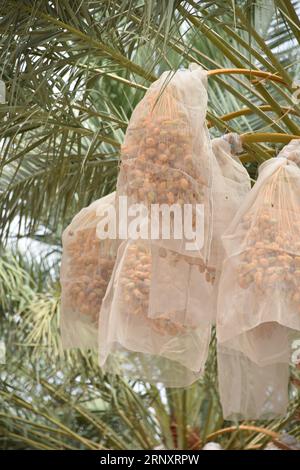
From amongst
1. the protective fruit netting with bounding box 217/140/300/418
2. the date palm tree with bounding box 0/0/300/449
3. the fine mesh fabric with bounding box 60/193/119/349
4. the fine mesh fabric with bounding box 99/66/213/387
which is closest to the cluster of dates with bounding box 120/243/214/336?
the fine mesh fabric with bounding box 99/66/213/387

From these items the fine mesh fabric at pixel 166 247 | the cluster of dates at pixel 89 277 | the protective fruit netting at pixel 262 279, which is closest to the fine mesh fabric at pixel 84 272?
the cluster of dates at pixel 89 277

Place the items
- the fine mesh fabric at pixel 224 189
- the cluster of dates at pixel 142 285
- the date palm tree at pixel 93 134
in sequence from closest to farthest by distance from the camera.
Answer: the cluster of dates at pixel 142 285 < the fine mesh fabric at pixel 224 189 < the date palm tree at pixel 93 134

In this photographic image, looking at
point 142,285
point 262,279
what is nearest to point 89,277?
point 142,285

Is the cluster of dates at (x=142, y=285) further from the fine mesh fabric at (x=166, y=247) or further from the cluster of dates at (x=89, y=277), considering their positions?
the cluster of dates at (x=89, y=277)

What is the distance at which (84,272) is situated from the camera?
3428 millimetres

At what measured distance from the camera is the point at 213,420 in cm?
808

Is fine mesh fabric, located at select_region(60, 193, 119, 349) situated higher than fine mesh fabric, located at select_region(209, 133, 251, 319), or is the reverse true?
fine mesh fabric, located at select_region(209, 133, 251, 319)

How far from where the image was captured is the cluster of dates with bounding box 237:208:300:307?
283 centimetres

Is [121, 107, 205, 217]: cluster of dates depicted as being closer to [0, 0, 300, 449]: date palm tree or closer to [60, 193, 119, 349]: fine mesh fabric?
[0, 0, 300, 449]: date palm tree

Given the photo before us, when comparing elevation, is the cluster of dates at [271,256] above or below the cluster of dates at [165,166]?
below

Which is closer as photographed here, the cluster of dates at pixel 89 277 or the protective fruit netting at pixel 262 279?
the protective fruit netting at pixel 262 279

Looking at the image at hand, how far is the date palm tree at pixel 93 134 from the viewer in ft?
11.1

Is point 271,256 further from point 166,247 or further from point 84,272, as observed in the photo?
point 84,272

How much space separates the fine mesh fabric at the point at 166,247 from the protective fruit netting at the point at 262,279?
0.10m
